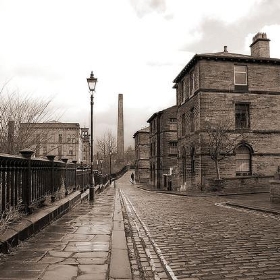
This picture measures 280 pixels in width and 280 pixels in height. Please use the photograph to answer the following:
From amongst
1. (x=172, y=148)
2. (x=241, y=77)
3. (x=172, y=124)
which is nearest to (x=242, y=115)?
(x=241, y=77)

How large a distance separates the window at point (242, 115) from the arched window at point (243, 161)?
→ 1.85m

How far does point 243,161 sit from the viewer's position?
28.0 metres

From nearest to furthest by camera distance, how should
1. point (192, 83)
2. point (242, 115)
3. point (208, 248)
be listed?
point (208, 248) → point (242, 115) → point (192, 83)

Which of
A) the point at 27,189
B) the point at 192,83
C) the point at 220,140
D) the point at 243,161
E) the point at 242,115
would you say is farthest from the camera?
the point at 192,83

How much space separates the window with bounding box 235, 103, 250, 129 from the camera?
93.3ft

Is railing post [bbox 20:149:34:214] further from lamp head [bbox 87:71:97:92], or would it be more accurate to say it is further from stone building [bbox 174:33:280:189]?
stone building [bbox 174:33:280:189]

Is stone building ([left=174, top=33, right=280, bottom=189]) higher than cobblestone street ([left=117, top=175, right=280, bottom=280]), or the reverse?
stone building ([left=174, top=33, right=280, bottom=189])

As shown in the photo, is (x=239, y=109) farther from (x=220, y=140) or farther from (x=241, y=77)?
(x=220, y=140)

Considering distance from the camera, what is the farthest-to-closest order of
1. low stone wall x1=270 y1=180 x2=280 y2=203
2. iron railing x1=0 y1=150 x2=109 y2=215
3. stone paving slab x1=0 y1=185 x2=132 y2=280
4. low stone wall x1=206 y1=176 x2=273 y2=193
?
low stone wall x1=206 y1=176 x2=273 y2=193 → low stone wall x1=270 y1=180 x2=280 y2=203 → iron railing x1=0 y1=150 x2=109 y2=215 → stone paving slab x1=0 y1=185 x2=132 y2=280

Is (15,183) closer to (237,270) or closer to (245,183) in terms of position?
(237,270)

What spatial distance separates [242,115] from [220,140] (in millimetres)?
4126

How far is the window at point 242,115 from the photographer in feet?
93.3

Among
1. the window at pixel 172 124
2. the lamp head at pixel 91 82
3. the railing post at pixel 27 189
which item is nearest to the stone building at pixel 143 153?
the window at pixel 172 124

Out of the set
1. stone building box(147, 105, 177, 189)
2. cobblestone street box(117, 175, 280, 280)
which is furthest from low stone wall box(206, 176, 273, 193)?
stone building box(147, 105, 177, 189)
